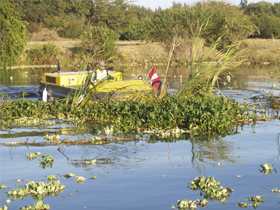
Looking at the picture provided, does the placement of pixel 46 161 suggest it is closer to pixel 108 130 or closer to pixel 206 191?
pixel 108 130

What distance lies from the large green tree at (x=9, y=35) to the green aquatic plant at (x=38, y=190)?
90.9 ft

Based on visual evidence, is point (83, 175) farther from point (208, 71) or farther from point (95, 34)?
point (95, 34)

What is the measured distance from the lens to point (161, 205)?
4379 mm

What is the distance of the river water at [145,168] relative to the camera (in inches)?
180

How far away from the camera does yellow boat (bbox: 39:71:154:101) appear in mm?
10641

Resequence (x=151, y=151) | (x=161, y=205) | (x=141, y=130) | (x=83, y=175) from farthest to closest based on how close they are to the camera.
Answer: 1. (x=141, y=130)
2. (x=151, y=151)
3. (x=83, y=175)
4. (x=161, y=205)

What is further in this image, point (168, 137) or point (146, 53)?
point (146, 53)

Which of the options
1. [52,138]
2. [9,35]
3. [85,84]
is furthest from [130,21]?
[52,138]

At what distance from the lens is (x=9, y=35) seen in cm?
3036

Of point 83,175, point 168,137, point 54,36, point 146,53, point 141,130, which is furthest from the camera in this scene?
point 54,36

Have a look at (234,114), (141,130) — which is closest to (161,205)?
(141,130)

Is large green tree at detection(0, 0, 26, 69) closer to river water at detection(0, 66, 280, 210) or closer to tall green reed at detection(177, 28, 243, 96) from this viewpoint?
tall green reed at detection(177, 28, 243, 96)

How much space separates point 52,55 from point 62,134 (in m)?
29.6

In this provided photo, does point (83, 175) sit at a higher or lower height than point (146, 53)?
lower
